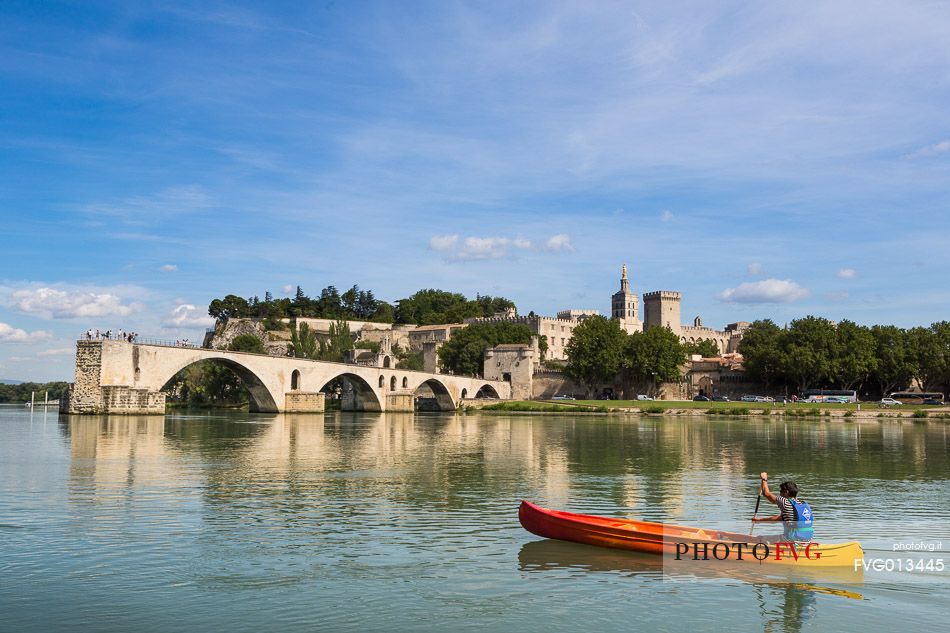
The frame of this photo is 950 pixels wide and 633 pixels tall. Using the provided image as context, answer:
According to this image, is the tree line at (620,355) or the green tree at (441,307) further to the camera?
the green tree at (441,307)

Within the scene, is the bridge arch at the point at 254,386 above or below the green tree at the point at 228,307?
below

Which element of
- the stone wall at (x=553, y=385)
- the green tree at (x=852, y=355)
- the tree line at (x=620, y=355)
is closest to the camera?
the green tree at (x=852, y=355)

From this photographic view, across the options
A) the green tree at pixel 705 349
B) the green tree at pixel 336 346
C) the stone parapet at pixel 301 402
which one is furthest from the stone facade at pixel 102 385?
the green tree at pixel 705 349

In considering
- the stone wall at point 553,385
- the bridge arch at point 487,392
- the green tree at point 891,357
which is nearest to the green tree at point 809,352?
the green tree at point 891,357

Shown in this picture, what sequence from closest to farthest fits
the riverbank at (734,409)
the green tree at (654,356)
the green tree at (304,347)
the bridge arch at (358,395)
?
the riverbank at (734,409) → the bridge arch at (358,395) → the green tree at (654,356) → the green tree at (304,347)

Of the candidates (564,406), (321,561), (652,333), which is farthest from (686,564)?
(652,333)

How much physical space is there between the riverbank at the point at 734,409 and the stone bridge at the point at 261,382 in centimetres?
811

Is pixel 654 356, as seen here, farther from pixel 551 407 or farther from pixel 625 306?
pixel 625 306

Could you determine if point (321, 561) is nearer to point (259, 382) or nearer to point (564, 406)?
point (259, 382)

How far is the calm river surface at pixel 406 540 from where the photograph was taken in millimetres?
11031

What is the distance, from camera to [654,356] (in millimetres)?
95125

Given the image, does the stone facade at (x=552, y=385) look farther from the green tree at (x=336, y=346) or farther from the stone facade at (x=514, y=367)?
the green tree at (x=336, y=346)

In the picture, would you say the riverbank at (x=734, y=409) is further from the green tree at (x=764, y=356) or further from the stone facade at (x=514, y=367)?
the stone facade at (x=514, y=367)

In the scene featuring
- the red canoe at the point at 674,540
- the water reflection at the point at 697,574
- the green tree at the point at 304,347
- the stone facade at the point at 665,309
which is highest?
the stone facade at the point at 665,309
